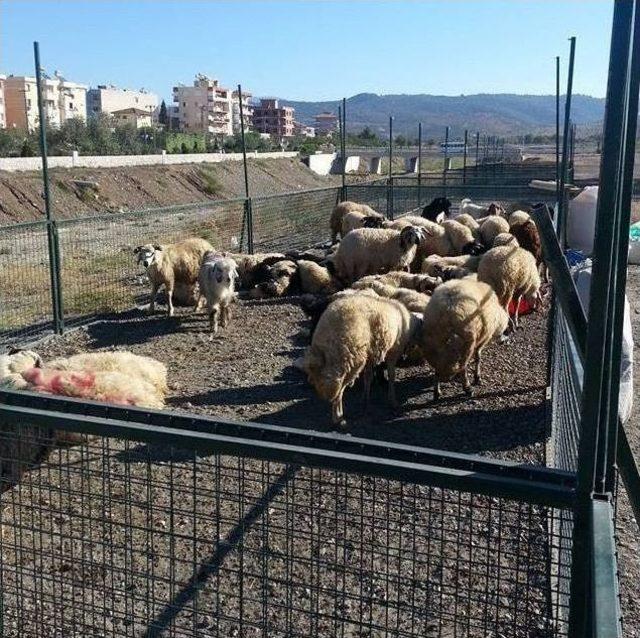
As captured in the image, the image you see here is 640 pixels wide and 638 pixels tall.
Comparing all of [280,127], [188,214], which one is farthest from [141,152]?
[280,127]

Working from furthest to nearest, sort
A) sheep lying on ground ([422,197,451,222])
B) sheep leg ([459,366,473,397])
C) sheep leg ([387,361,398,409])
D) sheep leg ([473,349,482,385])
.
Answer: sheep lying on ground ([422,197,451,222]) → sheep leg ([473,349,482,385]) → sheep leg ([459,366,473,397]) → sheep leg ([387,361,398,409])

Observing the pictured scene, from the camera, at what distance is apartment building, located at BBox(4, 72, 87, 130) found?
261 ft

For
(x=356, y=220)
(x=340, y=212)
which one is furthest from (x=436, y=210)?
(x=340, y=212)

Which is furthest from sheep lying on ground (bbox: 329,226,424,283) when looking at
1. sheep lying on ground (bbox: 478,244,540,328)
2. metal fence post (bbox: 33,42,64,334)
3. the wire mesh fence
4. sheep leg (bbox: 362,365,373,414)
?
the wire mesh fence

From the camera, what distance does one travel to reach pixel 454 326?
7.55 m

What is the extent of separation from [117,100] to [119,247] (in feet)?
471

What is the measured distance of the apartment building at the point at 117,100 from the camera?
143875 millimetres

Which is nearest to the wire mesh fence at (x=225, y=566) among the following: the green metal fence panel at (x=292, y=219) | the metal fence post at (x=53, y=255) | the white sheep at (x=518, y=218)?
the metal fence post at (x=53, y=255)

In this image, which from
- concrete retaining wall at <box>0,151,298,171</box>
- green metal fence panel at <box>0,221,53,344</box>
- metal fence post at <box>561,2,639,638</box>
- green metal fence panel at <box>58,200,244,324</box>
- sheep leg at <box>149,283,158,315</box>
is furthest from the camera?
concrete retaining wall at <box>0,151,298,171</box>

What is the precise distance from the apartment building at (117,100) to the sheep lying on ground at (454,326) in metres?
139

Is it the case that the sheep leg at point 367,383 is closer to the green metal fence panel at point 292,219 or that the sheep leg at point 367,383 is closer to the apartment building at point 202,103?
the green metal fence panel at point 292,219

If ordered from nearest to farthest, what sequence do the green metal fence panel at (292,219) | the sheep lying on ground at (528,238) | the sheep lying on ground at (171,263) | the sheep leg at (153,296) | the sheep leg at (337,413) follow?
the sheep leg at (337,413) < the sheep lying on ground at (171,263) < the sheep leg at (153,296) < the sheep lying on ground at (528,238) < the green metal fence panel at (292,219)

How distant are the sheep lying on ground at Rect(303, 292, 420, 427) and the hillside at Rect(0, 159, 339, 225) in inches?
931

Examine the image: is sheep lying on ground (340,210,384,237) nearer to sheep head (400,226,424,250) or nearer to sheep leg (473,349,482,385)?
sheep head (400,226,424,250)
